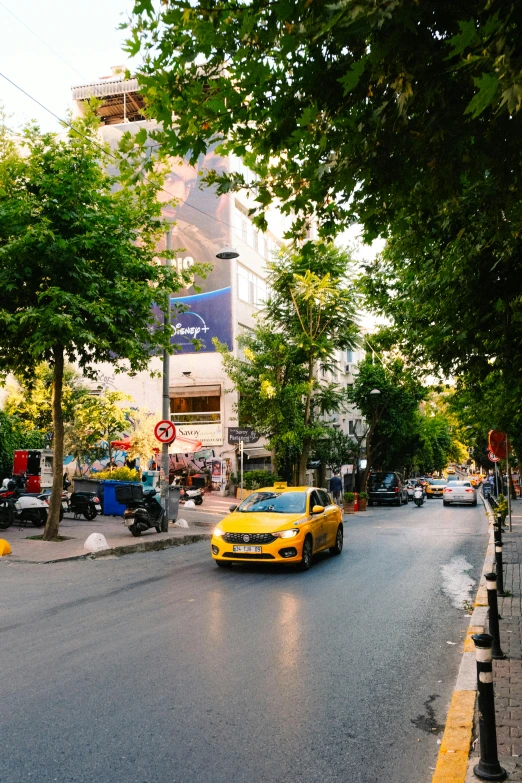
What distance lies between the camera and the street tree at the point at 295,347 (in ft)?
102

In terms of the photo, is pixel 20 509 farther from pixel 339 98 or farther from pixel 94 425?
pixel 339 98

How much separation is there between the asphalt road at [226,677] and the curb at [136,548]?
2.27m

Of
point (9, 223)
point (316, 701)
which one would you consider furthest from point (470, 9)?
point (9, 223)

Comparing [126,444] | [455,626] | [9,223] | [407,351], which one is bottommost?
[455,626]

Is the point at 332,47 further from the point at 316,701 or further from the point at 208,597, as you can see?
the point at 208,597

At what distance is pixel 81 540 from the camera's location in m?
16.2

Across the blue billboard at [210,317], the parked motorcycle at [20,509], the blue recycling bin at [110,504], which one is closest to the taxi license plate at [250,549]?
the parked motorcycle at [20,509]

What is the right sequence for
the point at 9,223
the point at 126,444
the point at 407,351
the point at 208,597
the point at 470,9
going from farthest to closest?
the point at 126,444 < the point at 407,351 < the point at 9,223 < the point at 208,597 < the point at 470,9

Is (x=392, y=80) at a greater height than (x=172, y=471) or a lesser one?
greater

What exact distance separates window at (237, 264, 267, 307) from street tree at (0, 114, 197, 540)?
21.5 metres

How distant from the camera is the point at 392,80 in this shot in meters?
3.93

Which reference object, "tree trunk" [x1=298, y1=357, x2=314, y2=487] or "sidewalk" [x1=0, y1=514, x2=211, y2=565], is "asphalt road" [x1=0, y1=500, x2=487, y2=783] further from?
"tree trunk" [x1=298, y1=357, x2=314, y2=487]

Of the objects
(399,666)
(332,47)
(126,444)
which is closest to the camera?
(332,47)

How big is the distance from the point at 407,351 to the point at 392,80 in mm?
15371
